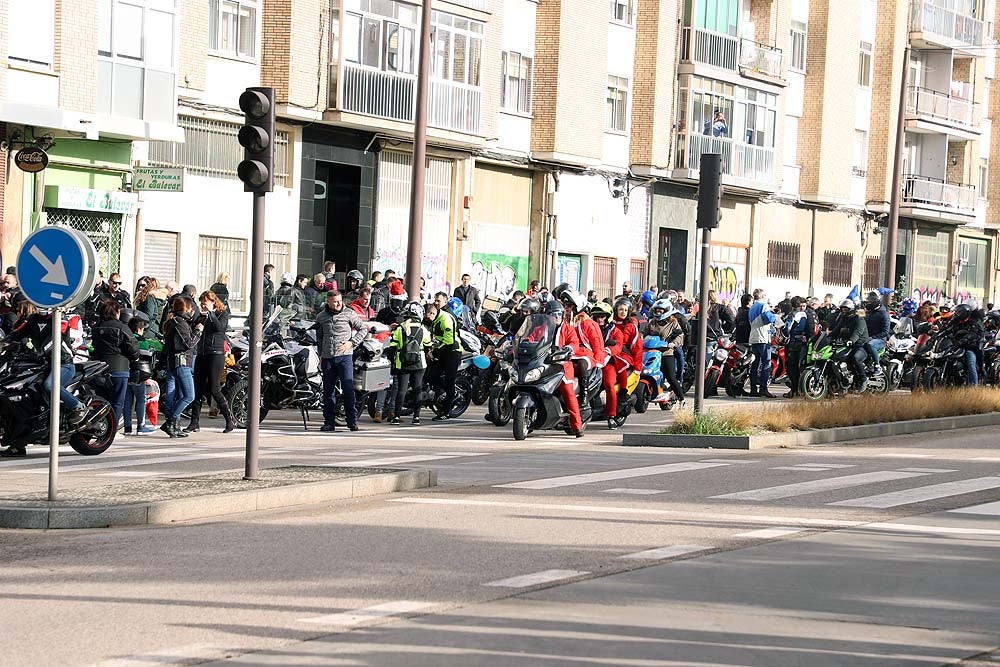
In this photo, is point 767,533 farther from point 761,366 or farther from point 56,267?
point 761,366

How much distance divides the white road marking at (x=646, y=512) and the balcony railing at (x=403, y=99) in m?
22.2

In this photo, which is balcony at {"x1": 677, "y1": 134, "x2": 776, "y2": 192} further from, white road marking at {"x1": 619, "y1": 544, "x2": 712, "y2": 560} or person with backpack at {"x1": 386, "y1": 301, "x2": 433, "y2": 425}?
white road marking at {"x1": 619, "y1": 544, "x2": 712, "y2": 560}

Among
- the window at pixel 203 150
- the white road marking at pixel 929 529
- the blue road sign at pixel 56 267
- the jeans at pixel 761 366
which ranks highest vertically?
the window at pixel 203 150

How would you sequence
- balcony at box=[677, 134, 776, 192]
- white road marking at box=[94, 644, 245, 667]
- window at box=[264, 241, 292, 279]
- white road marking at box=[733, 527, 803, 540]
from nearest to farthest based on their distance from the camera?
1. white road marking at box=[94, 644, 245, 667]
2. white road marking at box=[733, 527, 803, 540]
3. window at box=[264, 241, 292, 279]
4. balcony at box=[677, 134, 776, 192]

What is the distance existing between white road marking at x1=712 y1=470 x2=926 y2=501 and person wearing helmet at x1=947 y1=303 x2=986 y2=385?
12.4 meters

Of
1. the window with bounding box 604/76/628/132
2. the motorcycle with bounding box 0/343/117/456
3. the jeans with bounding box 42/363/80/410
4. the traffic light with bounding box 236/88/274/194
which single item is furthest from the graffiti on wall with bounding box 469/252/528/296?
the traffic light with bounding box 236/88/274/194

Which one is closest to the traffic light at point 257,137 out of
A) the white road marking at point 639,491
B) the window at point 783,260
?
the white road marking at point 639,491

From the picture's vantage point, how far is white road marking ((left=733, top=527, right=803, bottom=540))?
11555 mm

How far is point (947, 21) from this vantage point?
60.7m

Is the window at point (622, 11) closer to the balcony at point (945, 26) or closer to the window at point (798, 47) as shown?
the window at point (798, 47)

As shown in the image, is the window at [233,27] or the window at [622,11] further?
the window at [622,11]

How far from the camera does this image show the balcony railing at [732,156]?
153 feet

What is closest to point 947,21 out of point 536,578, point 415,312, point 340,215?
point 340,215

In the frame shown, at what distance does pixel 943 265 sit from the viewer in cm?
6294
